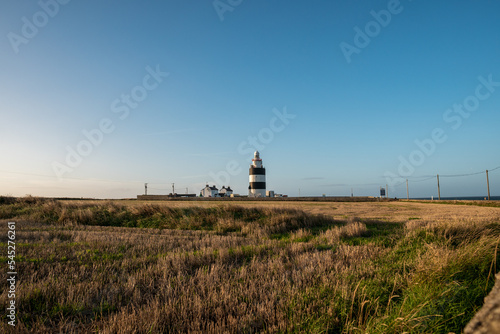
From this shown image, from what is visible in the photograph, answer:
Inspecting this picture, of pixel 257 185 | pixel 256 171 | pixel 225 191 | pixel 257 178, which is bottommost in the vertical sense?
pixel 225 191

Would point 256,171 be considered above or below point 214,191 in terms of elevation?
above

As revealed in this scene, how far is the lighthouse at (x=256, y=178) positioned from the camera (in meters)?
81.4

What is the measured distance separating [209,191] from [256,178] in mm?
33407

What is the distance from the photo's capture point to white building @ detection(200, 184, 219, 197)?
109 metres

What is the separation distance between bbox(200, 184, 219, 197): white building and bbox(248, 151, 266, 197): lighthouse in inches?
1214

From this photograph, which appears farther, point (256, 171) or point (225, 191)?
point (225, 191)

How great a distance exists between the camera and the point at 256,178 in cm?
8175

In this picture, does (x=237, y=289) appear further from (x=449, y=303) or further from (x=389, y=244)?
(x=389, y=244)

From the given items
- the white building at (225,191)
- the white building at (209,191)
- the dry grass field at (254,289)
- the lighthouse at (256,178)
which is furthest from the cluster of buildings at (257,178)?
the dry grass field at (254,289)

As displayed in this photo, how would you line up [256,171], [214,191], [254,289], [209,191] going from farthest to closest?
[214,191] < [209,191] < [256,171] < [254,289]

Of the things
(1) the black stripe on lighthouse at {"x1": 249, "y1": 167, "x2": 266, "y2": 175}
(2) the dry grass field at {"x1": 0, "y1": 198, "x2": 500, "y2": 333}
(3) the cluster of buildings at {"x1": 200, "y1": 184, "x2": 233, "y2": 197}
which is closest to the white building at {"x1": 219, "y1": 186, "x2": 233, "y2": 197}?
(3) the cluster of buildings at {"x1": 200, "y1": 184, "x2": 233, "y2": 197}

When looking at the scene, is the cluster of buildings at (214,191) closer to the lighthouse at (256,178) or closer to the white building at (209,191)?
the white building at (209,191)

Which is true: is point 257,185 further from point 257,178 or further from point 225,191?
point 225,191

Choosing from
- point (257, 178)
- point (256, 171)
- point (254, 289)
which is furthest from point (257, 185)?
point (254, 289)
